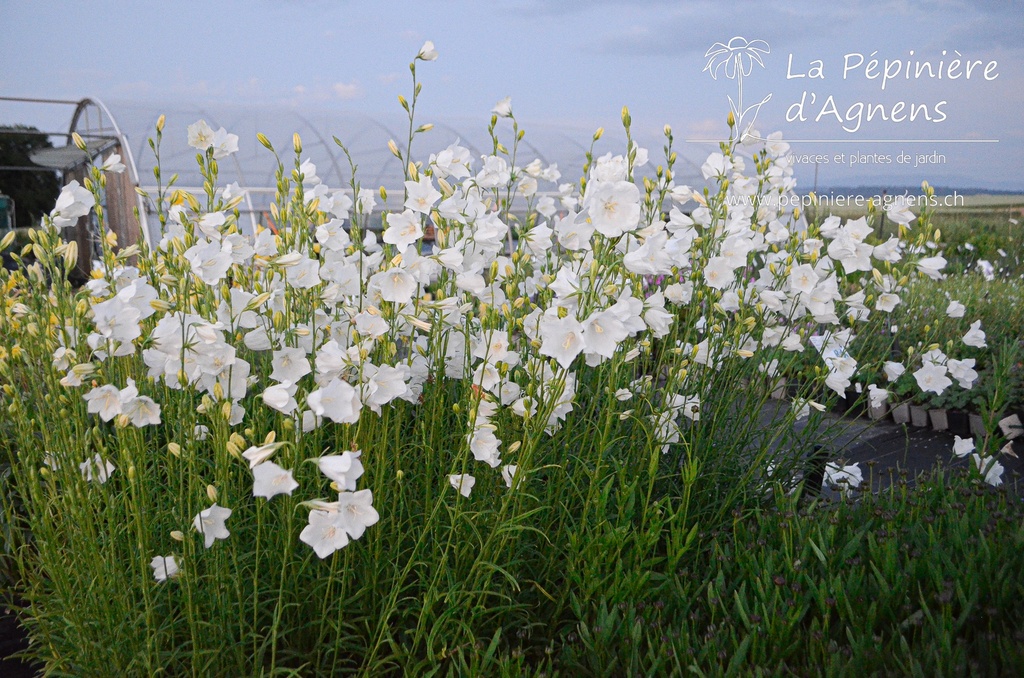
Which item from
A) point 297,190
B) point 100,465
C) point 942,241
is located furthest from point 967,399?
point 942,241

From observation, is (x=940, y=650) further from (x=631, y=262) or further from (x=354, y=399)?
(x=354, y=399)

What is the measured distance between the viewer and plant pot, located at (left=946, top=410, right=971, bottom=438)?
4.68 m

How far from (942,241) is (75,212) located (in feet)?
39.4

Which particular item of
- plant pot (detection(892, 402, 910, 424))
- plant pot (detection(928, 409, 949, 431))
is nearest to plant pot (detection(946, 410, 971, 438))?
plant pot (detection(928, 409, 949, 431))

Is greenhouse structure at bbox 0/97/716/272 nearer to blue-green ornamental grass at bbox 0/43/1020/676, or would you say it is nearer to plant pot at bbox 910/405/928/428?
plant pot at bbox 910/405/928/428

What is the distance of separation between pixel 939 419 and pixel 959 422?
105 millimetres

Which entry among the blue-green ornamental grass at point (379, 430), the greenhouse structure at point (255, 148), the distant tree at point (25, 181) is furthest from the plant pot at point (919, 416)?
the distant tree at point (25, 181)

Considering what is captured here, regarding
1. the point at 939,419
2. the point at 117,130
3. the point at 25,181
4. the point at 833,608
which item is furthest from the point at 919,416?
the point at 25,181

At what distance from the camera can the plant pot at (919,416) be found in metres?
4.80

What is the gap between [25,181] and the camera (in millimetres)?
16781

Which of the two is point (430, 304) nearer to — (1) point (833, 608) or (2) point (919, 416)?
(1) point (833, 608)

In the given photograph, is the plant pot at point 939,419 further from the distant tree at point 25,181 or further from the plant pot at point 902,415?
the distant tree at point 25,181

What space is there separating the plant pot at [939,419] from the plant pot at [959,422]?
0.08 feet

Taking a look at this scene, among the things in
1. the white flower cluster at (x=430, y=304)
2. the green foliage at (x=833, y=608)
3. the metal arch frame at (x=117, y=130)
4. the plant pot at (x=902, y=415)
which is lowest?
the plant pot at (x=902, y=415)
